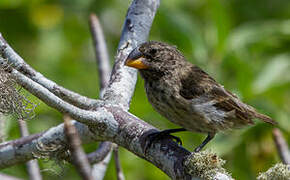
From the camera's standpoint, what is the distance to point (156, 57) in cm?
425

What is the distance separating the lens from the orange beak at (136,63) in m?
3.93

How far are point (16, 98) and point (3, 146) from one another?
2.46ft

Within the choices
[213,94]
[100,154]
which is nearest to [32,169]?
[100,154]

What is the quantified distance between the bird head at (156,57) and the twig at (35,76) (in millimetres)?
532

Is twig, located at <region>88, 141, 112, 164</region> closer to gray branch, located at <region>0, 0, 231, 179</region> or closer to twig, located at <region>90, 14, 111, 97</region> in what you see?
gray branch, located at <region>0, 0, 231, 179</region>

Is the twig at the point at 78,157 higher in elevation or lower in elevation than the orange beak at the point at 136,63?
lower

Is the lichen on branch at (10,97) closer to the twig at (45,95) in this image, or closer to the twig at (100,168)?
the twig at (45,95)

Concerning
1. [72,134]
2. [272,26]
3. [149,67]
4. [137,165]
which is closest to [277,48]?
[272,26]

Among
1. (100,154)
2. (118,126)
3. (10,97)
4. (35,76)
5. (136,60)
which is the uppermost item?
(136,60)

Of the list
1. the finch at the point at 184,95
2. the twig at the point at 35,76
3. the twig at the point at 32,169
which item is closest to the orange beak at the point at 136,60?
the finch at the point at 184,95

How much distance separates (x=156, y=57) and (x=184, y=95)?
0.43 meters

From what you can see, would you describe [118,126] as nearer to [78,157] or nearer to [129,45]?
[129,45]

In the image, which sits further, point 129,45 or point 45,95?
point 129,45

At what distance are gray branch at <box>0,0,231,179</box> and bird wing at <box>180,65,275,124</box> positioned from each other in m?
0.39
